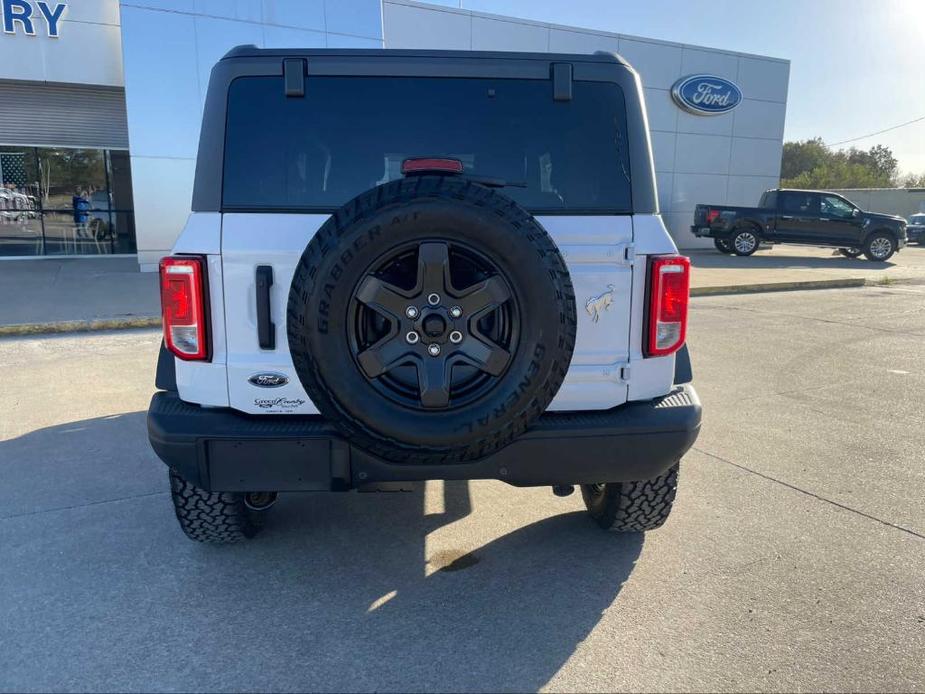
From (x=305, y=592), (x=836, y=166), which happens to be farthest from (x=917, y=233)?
(x=305, y=592)

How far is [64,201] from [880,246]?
22062 mm

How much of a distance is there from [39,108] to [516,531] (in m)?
17.1

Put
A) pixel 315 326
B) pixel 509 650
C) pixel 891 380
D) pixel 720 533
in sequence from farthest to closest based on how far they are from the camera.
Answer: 1. pixel 891 380
2. pixel 720 533
3. pixel 509 650
4. pixel 315 326

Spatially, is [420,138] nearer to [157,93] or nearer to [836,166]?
[157,93]

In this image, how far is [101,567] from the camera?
10.2 ft

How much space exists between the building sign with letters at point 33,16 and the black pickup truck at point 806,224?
Result: 16.7 m

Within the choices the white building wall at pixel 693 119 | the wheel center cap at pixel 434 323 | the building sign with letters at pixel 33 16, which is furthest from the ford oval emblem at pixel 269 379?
the white building wall at pixel 693 119

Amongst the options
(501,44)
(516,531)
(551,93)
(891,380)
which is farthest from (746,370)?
(501,44)

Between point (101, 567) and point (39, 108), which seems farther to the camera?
point (39, 108)

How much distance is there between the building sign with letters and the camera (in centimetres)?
1398

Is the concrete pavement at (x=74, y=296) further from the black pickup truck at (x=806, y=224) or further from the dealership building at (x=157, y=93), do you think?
the black pickup truck at (x=806, y=224)

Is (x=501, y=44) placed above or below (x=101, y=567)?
above

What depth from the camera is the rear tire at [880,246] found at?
1989 cm

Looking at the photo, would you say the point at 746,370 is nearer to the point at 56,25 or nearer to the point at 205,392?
the point at 205,392
